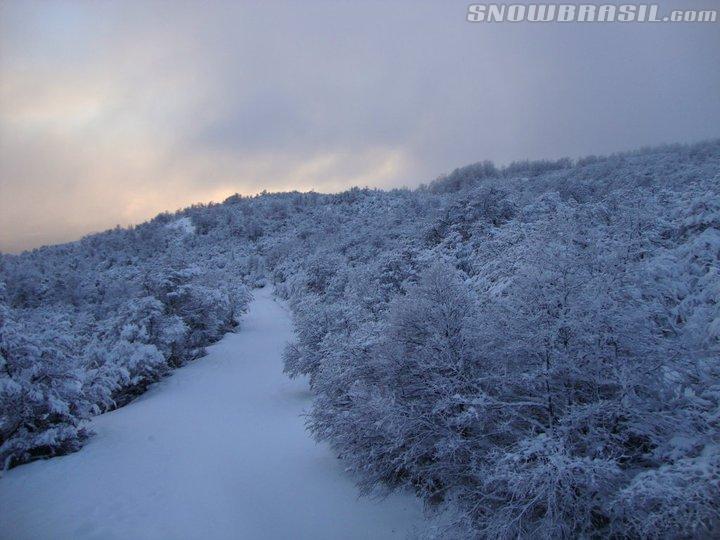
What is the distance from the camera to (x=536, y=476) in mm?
5309

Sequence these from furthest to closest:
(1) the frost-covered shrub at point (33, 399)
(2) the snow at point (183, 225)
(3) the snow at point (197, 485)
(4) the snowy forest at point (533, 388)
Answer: (2) the snow at point (183, 225), (1) the frost-covered shrub at point (33, 399), (3) the snow at point (197, 485), (4) the snowy forest at point (533, 388)

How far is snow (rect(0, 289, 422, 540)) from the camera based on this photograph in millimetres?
9438

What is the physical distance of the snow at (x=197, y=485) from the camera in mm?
9438

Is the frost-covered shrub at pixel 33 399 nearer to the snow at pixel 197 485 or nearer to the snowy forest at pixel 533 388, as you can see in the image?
the snowy forest at pixel 533 388

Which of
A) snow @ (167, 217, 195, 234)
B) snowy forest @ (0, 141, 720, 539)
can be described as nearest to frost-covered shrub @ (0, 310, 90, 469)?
snowy forest @ (0, 141, 720, 539)

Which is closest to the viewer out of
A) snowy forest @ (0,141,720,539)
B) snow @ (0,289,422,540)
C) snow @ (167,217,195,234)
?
snowy forest @ (0,141,720,539)

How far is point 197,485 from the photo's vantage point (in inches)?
455

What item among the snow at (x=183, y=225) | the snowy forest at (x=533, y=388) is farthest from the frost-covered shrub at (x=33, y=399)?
the snow at (x=183, y=225)

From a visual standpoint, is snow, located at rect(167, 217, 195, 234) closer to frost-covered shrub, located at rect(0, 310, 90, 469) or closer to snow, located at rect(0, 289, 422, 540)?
snow, located at rect(0, 289, 422, 540)

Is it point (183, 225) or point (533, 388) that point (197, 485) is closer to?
point (533, 388)

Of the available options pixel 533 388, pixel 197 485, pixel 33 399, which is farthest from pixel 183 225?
pixel 533 388

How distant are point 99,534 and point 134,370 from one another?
40.0 feet

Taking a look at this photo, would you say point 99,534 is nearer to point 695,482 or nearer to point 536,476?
point 536,476

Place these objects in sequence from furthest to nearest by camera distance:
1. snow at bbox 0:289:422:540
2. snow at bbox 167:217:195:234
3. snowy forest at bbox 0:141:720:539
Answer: snow at bbox 167:217:195:234 < snow at bbox 0:289:422:540 < snowy forest at bbox 0:141:720:539
